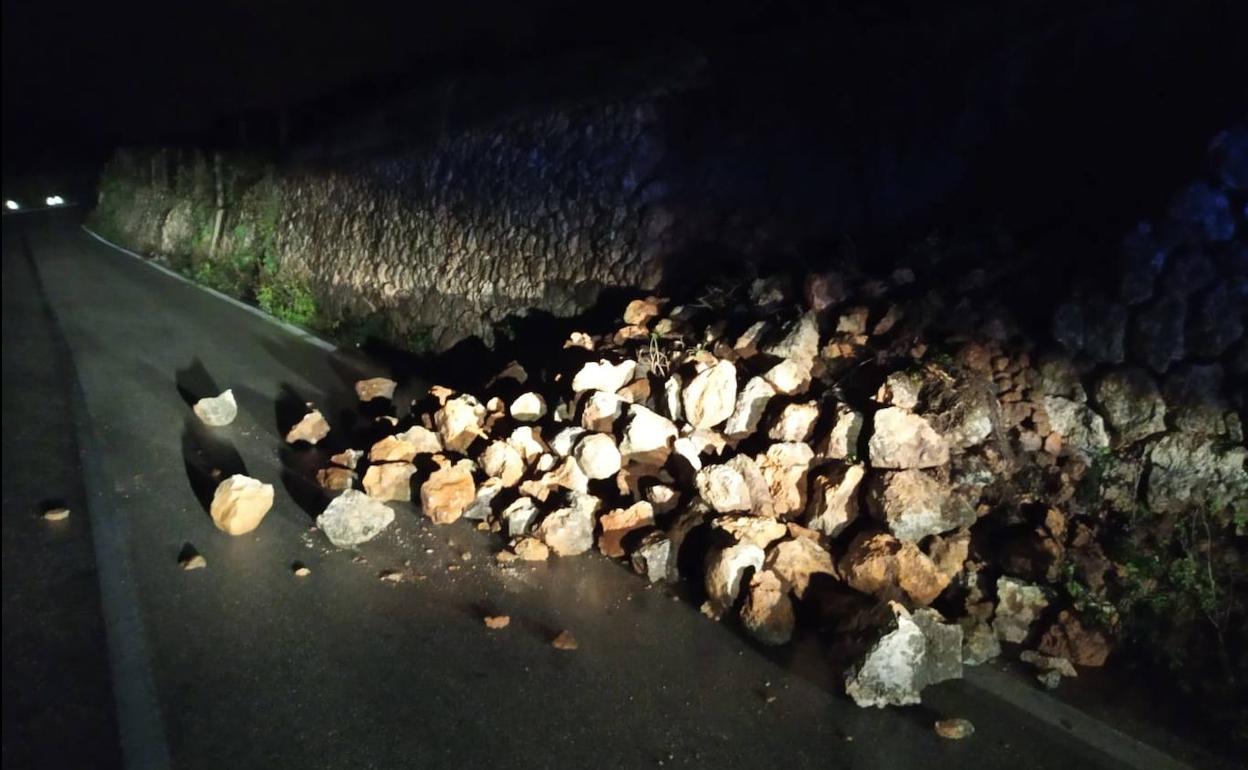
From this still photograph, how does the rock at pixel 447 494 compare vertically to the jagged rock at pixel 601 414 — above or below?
below

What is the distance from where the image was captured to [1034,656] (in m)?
4.23

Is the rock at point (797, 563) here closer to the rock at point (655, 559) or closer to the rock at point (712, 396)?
the rock at point (655, 559)

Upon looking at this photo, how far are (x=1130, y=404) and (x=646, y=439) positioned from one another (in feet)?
9.46

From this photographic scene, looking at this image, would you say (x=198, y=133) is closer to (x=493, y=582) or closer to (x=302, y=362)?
(x=302, y=362)

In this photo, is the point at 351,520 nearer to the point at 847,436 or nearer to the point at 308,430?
the point at 308,430

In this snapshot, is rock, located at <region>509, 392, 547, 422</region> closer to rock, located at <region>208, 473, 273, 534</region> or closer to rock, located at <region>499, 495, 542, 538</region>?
rock, located at <region>499, 495, 542, 538</region>

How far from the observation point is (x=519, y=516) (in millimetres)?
5273

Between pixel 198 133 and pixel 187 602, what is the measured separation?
52.1 ft

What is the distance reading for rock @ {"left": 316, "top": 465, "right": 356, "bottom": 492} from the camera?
229 inches

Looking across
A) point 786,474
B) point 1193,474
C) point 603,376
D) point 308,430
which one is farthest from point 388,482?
point 1193,474

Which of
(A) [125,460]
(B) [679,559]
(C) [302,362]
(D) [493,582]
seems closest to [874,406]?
(B) [679,559]

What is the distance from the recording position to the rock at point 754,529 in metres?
4.71

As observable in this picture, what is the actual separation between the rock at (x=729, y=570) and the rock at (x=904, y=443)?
96cm

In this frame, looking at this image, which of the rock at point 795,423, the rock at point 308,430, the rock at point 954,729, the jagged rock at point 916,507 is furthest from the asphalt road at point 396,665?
the rock at point 795,423
